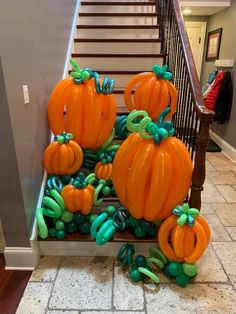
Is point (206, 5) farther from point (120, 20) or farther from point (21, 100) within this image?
point (21, 100)

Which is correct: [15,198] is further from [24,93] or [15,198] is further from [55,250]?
[24,93]

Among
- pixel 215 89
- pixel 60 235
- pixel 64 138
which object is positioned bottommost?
pixel 60 235

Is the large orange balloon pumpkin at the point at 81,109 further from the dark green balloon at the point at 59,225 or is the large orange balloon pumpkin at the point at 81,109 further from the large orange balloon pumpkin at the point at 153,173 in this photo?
the dark green balloon at the point at 59,225

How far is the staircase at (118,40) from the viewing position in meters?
3.06

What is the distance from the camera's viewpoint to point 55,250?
5.98 feet

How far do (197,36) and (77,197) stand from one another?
4707mm

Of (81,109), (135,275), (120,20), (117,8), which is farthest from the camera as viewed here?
(117,8)

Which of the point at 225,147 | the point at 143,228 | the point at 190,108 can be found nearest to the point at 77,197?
the point at 143,228

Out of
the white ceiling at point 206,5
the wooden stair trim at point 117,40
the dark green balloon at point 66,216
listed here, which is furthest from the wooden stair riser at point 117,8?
the dark green balloon at point 66,216

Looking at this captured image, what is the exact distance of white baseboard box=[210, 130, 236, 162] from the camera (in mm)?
3737

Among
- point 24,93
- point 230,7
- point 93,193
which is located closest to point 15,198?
point 93,193

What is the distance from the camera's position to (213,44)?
14.9 feet

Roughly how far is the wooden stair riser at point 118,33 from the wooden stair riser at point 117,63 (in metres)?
0.53

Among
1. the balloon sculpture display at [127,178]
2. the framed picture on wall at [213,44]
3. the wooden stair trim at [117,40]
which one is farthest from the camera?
the framed picture on wall at [213,44]
